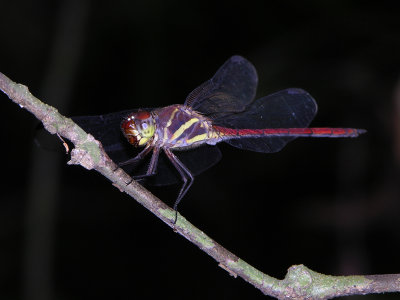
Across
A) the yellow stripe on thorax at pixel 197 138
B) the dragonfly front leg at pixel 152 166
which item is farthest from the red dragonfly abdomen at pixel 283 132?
the dragonfly front leg at pixel 152 166

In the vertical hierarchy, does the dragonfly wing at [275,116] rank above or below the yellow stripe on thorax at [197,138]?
above

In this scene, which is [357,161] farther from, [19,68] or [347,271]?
[19,68]

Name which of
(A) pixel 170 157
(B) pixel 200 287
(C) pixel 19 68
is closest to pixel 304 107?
(A) pixel 170 157

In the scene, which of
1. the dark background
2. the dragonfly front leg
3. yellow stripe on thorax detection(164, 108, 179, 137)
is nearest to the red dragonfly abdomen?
yellow stripe on thorax detection(164, 108, 179, 137)

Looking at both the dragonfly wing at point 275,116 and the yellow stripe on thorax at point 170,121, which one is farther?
the dragonfly wing at point 275,116

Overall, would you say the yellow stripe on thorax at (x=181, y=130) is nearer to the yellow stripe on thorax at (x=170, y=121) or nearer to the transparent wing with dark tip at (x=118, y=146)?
the yellow stripe on thorax at (x=170, y=121)

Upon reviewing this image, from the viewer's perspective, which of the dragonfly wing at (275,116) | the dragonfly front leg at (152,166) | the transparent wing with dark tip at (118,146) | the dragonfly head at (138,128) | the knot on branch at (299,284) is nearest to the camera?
the knot on branch at (299,284)

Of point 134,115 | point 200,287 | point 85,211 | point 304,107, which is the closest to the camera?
point 134,115

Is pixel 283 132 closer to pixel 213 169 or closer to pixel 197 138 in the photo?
pixel 197 138
